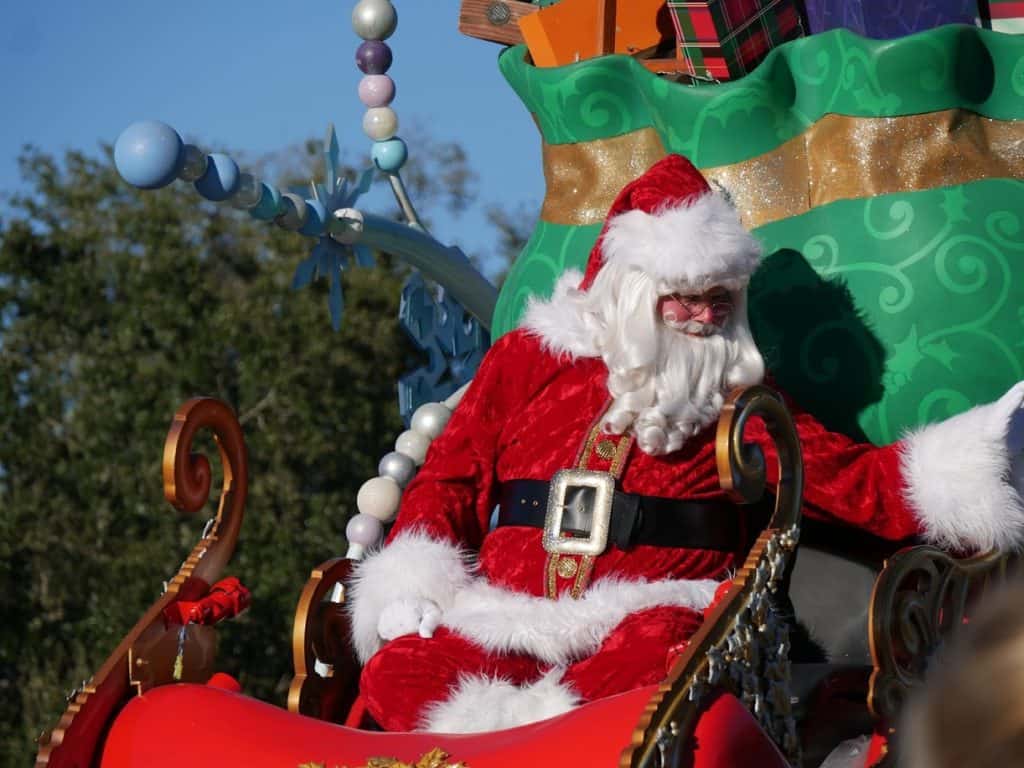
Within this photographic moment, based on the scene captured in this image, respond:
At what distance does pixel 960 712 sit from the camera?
0.82 metres

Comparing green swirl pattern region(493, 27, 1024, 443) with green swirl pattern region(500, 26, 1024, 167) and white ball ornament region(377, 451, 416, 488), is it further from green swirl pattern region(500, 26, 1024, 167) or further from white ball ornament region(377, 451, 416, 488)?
white ball ornament region(377, 451, 416, 488)

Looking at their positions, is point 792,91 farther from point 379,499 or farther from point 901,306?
point 379,499

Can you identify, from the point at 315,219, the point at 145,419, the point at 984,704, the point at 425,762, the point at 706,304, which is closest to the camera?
the point at 984,704

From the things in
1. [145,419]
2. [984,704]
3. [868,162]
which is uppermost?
[868,162]

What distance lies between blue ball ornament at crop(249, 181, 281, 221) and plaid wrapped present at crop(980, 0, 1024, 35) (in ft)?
5.87

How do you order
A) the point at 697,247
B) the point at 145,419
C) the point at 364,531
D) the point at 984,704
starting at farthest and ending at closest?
the point at 145,419, the point at 364,531, the point at 697,247, the point at 984,704

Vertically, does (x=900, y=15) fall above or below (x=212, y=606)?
above

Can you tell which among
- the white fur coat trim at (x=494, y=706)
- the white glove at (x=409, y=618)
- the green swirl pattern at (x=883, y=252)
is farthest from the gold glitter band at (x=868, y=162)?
the white fur coat trim at (x=494, y=706)

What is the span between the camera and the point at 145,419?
1214 cm

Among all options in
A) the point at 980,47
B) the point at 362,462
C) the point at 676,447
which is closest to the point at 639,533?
the point at 676,447

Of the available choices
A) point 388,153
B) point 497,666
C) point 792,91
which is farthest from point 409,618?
point 388,153

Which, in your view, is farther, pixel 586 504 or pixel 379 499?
pixel 379 499

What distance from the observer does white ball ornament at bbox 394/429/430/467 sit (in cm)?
423

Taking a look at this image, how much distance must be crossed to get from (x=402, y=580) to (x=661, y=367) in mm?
675
